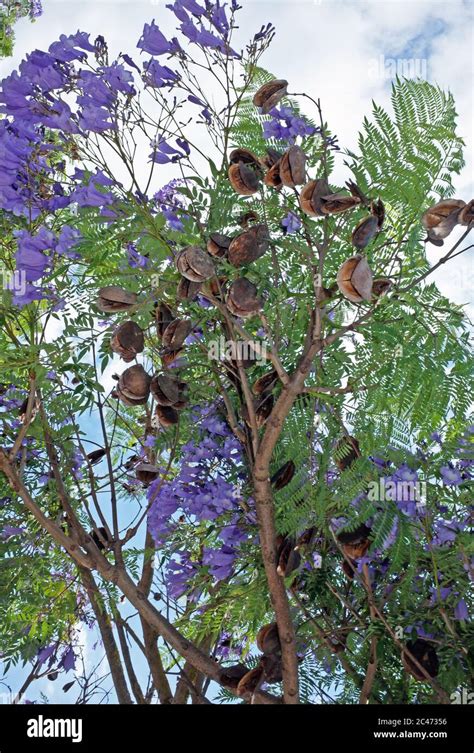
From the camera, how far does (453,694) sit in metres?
1.28

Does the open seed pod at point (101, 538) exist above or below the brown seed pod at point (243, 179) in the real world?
below

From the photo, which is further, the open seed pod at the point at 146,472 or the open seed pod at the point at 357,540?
the open seed pod at the point at 146,472

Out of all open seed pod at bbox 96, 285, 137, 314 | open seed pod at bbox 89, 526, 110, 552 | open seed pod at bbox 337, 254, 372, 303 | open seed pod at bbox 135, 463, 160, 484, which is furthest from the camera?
open seed pod at bbox 89, 526, 110, 552

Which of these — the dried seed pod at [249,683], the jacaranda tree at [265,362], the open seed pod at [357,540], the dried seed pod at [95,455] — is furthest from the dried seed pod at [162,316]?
the dried seed pod at [95,455]

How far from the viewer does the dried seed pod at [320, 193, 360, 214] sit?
94 centimetres

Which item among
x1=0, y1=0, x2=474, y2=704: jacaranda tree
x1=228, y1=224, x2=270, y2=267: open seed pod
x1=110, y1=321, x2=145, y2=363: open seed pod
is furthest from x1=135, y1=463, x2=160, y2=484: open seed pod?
x1=228, y1=224, x2=270, y2=267: open seed pod

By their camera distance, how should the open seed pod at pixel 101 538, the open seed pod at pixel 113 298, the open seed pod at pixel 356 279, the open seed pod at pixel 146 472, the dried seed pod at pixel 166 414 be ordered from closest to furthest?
the open seed pod at pixel 356 279
the open seed pod at pixel 113 298
the dried seed pod at pixel 166 414
the open seed pod at pixel 146 472
the open seed pod at pixel 101 538

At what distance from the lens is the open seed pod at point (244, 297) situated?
0.97 m

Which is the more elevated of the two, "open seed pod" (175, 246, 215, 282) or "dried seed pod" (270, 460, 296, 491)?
"open seed pod" (175, 246, 215, 282)

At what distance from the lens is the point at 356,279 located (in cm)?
89

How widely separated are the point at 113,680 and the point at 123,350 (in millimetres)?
1172

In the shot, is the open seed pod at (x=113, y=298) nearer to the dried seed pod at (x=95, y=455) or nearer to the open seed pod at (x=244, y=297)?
the open seed pod at (x=244, y=297)

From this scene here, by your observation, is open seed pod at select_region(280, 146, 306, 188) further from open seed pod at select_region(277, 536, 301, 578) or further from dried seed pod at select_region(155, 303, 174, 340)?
open seed pod at select_region(277, 536, 301, 578)

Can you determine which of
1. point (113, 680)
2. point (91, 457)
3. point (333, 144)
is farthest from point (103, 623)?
point (333, 144)
